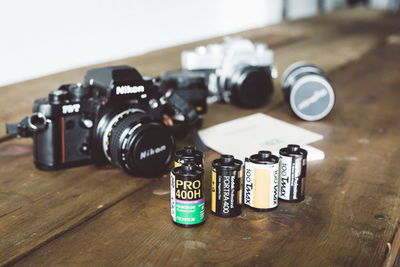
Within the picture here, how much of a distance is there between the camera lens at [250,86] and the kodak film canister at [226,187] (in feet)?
1.84

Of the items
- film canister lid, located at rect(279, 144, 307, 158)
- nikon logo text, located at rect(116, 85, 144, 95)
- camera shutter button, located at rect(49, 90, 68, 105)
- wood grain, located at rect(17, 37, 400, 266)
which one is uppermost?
nikon logo text, located at rect(116, 85, 144, 95)

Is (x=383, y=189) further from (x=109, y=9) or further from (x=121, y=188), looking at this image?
(x=109, y=9)

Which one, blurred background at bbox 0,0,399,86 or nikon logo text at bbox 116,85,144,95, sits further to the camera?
blurred background at bbox 0,0,399,86

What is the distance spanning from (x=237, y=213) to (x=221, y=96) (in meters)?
0.67

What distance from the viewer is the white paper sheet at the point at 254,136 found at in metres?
1.04

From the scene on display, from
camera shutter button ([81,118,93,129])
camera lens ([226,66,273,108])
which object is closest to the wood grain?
camera shutter button ([81,118,93,129])

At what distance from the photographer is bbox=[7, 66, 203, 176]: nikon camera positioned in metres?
0.90

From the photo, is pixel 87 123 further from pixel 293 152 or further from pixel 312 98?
pixel 312 98

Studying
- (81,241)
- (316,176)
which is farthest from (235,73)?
(81,241)

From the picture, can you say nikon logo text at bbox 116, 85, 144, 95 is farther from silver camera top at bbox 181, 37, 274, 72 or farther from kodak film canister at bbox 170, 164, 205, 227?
silver camera top at bbox 181, 37, 274, 72

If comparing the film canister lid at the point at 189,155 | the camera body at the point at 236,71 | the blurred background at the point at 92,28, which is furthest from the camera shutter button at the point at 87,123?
the blurred background at the point at 92,28

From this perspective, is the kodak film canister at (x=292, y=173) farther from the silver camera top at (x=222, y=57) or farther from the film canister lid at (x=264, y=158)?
the silver camera top at (x=222, y=57)

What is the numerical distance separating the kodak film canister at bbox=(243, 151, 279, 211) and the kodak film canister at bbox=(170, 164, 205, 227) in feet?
0.29

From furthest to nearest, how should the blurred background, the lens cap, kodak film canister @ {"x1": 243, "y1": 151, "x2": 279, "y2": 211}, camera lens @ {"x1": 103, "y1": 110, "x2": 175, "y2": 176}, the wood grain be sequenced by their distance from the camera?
the blurred background, the lens cap, camera lens @ {"x1": 103, "y1": 110, "x2": 175, "y2": 176}, kodak film canister @ {"x1": 243, "y1": 151, "x2": 279, "y2": 211}, the wood grain
